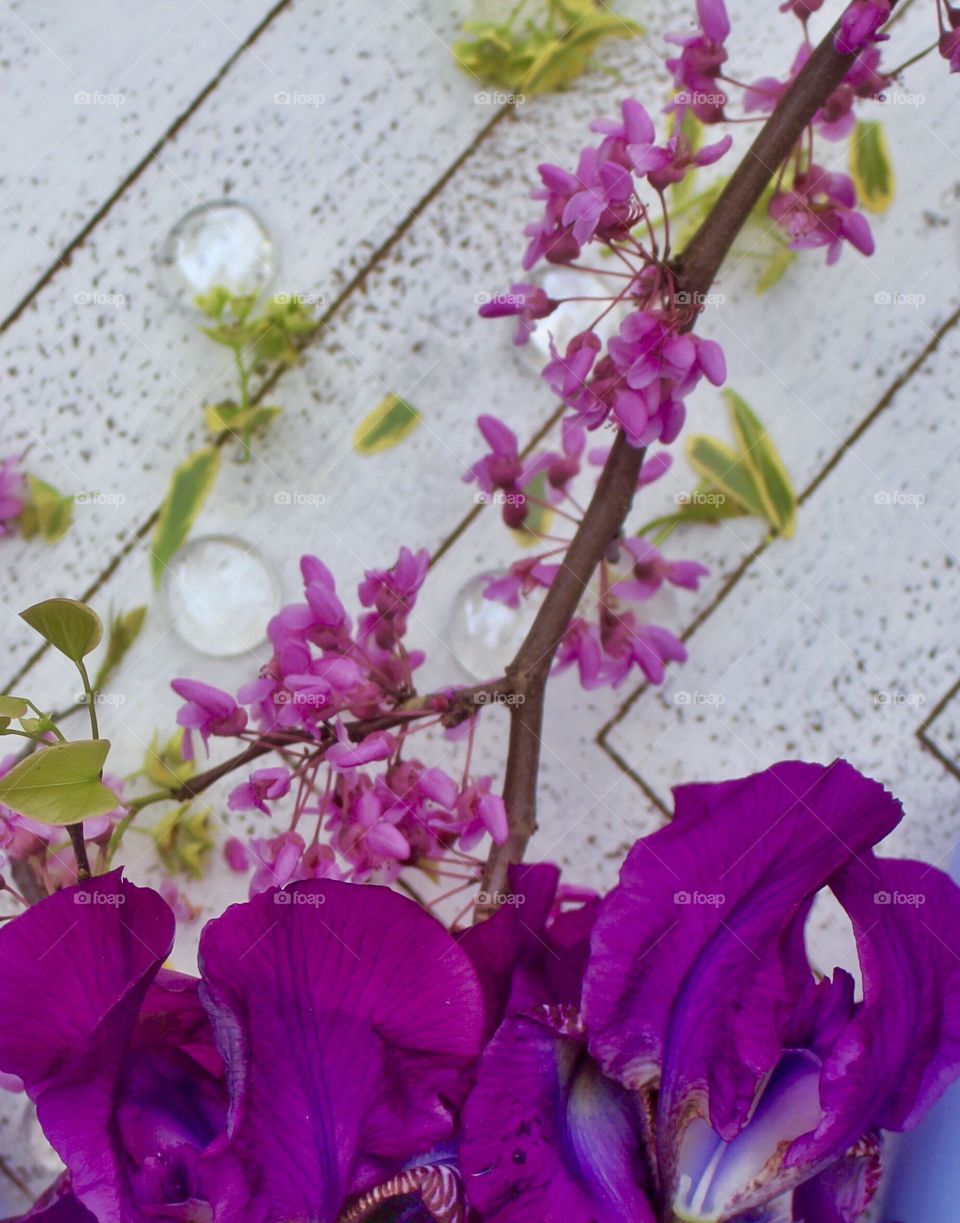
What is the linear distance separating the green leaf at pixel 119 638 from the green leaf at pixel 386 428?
147 mm

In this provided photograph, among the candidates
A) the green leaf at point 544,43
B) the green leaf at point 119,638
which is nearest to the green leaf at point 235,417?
the green leaf at point 119,638

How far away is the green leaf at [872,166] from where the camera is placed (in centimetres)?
64

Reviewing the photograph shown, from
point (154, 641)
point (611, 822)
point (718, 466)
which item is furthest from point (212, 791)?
point (718, 466)

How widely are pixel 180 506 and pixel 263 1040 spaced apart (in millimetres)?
361

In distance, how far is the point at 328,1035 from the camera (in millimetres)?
363

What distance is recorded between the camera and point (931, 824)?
64 centimetres

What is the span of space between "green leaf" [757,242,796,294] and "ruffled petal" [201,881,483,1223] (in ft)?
1.39

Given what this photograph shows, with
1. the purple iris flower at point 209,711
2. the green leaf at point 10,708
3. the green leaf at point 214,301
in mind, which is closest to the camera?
the green leaf at point 10,708

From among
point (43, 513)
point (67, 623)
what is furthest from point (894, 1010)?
point (43, 513)

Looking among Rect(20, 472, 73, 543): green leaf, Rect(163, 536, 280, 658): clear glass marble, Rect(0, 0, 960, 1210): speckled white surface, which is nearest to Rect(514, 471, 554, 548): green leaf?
Rect(0, 0, 960, 1210): speckled white surface

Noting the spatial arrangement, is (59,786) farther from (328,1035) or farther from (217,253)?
(217,253)

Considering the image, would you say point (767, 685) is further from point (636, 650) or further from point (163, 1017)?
point (163, 1017)

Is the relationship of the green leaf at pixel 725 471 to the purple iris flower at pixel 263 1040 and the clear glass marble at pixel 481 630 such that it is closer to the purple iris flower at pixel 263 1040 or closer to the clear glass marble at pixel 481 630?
the clear glass marble at pixel 481 630

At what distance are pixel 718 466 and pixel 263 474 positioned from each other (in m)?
0.24
